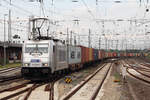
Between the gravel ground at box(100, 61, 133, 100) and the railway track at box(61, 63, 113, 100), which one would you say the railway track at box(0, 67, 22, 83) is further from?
the gravel ground at box(100, 61, 133, 100)

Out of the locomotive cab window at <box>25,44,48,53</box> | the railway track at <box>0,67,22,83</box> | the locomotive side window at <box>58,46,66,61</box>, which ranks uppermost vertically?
the locomotive cab window at <box>25,44,48,53</box>

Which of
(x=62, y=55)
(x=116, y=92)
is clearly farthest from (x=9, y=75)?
(x=116, y=92)

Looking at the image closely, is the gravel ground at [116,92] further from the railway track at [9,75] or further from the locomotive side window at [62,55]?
the railway track at [9,75]

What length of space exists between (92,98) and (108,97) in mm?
1045

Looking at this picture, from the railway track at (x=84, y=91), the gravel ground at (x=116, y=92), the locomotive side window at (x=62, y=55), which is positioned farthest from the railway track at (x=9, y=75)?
the gravel ground at (x=116, y=92)

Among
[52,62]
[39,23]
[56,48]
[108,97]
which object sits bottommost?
[108,97]

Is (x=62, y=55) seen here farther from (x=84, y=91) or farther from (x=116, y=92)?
(x=116, y=92)

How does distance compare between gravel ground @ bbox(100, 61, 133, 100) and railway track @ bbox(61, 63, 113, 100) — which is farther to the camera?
gravel ground @ bbox(100, 61, 133, 100)

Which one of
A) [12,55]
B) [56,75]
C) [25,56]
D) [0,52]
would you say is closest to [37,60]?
[25,56]

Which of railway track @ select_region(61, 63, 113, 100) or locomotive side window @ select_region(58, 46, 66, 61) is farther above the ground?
locomotive side window @ select_region(58, 46, 66, 61)

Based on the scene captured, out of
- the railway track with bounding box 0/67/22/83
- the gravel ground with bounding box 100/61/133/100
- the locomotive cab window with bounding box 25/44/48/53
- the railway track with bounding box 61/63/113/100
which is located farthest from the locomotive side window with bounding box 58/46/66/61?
the gravel ground with bounding box 100/61/133/100

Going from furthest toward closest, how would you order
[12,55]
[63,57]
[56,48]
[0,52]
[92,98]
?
1. [12,55]
2. [0,52]
3. [63,57]
4. [56,48]
5. [92,98]

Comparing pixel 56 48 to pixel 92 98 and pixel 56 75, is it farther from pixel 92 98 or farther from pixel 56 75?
pixel 92 98

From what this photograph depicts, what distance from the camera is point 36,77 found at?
1486 cm
